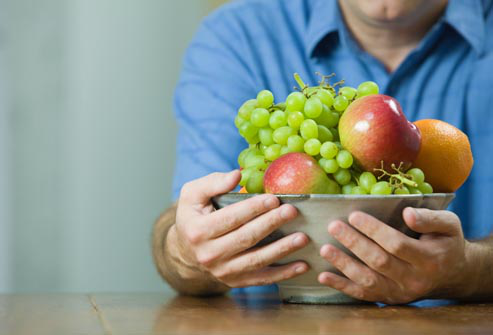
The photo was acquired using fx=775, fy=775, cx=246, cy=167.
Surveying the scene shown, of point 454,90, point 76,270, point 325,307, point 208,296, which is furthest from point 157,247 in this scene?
point 76,270

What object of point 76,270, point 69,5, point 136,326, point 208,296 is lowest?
point 76,270

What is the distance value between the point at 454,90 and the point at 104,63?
4.98 ft

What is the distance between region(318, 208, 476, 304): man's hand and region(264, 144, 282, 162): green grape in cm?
13

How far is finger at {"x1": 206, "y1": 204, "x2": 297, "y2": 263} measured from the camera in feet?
3.06

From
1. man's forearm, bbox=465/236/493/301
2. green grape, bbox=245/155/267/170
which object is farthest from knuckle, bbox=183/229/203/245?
man's forearm, bbox=465/236/493/301

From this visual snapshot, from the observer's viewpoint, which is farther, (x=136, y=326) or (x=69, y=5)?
(x=69, y=5)

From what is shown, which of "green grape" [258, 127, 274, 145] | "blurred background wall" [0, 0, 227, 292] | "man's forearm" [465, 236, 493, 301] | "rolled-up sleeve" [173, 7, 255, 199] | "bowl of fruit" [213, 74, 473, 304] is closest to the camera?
"bowl of fruit" [213, 74, 473, 304]

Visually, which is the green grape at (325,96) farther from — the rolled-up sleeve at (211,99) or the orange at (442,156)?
Result: the rolled-up sleeve at (211,99)

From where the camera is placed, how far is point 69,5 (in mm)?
2787

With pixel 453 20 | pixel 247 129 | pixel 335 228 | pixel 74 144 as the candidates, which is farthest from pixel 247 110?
pixel 74 144

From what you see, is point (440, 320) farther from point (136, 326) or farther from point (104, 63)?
point (104, 63)

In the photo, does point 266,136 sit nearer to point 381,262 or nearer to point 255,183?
point 255,183

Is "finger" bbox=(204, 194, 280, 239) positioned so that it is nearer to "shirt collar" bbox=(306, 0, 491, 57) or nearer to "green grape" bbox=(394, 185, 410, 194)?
"green grape" bbox=(394, 185, 410, 194)

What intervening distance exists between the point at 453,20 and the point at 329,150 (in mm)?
830
